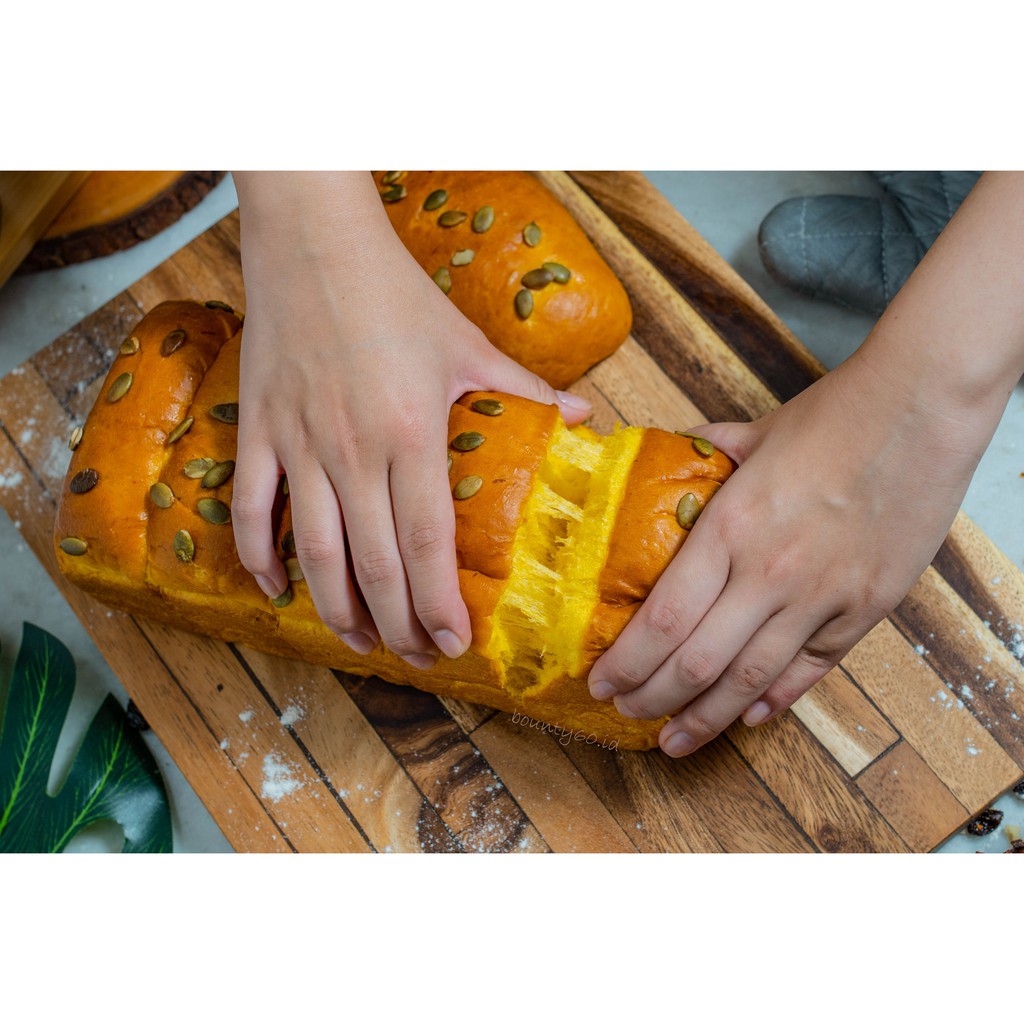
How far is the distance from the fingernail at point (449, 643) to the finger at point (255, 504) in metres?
0.33

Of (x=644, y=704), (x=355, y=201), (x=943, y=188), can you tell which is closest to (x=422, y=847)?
(x=644, y=704)

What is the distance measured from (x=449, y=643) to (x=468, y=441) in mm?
352

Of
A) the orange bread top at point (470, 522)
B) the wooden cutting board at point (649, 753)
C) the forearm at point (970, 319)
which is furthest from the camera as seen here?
the wooden cutting board at point (649, 753)

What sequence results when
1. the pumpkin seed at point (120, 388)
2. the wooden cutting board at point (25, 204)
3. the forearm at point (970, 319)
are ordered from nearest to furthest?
the forearm at point (970, 319)
the pumpkin seed at point (120, 388)
the wooden cutting board at point (25, 204)

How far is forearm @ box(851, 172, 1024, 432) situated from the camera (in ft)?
5.00

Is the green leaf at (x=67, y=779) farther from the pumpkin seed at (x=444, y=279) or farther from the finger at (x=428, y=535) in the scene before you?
the pumpkin seed at (x=444, y=279)

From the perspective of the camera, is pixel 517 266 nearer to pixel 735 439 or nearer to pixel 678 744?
pixel 735 439

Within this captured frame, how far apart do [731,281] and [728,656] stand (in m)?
0.98

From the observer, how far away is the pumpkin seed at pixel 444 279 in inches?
79.0

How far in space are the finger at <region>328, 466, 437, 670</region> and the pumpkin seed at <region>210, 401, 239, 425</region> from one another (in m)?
0.28

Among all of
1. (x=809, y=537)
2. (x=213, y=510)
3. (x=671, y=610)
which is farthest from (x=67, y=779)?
(x=809, y=537)

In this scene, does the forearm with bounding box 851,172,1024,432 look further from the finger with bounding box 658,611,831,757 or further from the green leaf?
the green leaf

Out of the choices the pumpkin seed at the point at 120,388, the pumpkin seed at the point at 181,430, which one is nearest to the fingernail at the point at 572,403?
the pumpkin seed at the point at 181,430

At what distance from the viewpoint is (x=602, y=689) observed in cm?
166
